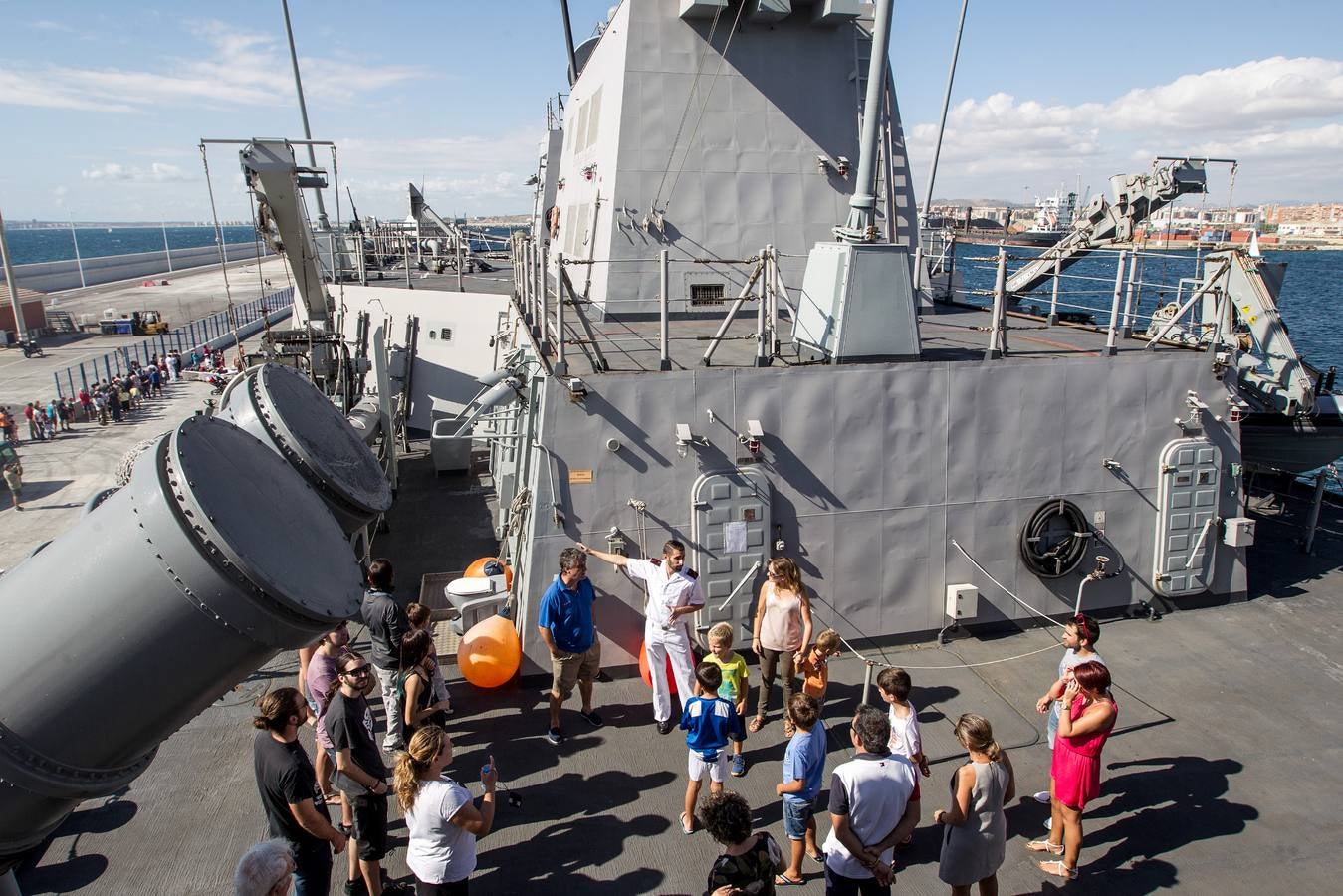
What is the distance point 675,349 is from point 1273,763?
5.87m

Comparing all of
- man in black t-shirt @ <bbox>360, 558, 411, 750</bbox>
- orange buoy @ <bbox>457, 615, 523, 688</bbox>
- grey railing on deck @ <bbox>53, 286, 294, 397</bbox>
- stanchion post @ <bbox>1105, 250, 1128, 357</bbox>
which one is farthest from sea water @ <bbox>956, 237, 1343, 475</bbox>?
grey railing on deck @ <bbox>53, 286, 294, 397</bbox>

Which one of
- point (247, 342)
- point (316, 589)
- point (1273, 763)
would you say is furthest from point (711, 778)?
point (247, 342)

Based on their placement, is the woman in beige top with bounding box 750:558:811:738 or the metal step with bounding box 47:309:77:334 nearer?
the woman in beige top with bounding box 750:558:811:738

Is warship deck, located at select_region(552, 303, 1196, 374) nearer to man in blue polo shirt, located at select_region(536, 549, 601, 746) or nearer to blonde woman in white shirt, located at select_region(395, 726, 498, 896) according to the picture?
man in blue polo shirt, located at select_region(536, 549, 601, 746)

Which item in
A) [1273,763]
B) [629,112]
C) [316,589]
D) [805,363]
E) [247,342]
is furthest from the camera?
[247,342]

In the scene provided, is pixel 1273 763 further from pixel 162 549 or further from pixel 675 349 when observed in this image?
pixel 162 549

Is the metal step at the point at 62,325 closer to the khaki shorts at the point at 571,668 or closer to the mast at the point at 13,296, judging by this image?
the mast at the point at 13,296

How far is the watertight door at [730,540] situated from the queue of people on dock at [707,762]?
935 mm

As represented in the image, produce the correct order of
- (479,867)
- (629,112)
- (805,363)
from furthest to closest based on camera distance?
1. (629,112)
2. (805,363)
3. (479,867)

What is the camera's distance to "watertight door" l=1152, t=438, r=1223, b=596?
7.93m

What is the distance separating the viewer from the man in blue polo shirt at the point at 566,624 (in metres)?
5.92

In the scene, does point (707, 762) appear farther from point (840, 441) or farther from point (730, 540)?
point (840, 441)

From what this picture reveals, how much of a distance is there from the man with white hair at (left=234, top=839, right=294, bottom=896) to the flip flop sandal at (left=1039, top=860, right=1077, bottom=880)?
13.6 ft

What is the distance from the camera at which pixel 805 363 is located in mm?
7254
